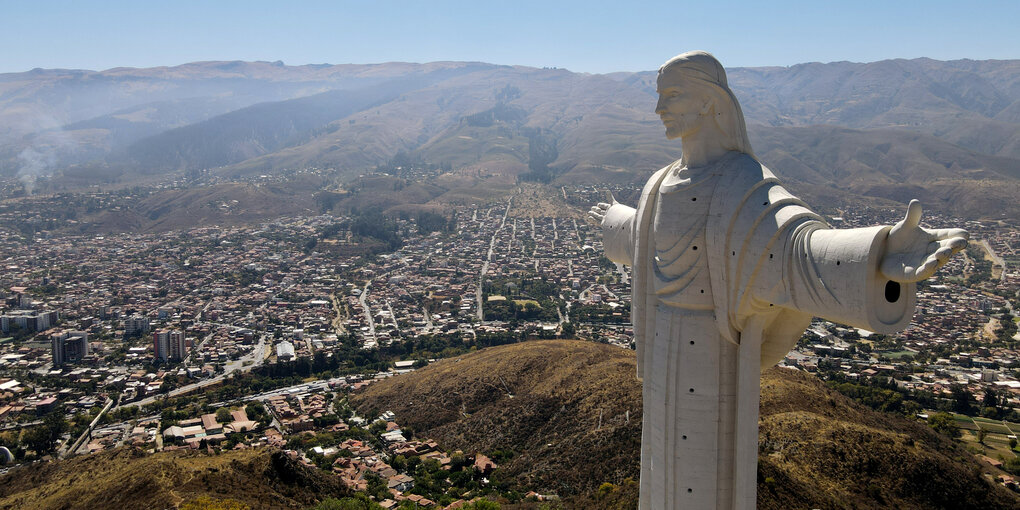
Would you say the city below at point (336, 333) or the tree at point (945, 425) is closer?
the tree at point (945, 425)

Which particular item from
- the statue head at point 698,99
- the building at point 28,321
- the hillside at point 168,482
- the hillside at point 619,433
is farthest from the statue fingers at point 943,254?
the building at point 28,321

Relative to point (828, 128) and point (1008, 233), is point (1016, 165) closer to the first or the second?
point (828, 128)

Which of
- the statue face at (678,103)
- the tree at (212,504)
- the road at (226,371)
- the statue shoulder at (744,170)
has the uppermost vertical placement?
the statue face at (678,103)

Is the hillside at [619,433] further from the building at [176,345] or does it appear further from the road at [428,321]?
the road at [428,321]

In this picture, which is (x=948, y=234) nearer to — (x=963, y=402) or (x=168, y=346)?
(x=963, y=402)

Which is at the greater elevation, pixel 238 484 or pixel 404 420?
pixel 238 484

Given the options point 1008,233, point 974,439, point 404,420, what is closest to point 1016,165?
point 1008,233

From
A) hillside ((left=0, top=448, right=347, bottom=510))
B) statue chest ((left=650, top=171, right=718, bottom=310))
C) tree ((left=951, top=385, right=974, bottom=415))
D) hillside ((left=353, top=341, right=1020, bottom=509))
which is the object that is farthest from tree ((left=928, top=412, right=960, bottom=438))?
statue chest ((left=650, top=171, right=718, bottom=310))

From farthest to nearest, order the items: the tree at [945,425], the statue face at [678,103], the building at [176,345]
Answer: the building at [176,345] → the tree at [945,425] → the statue face at [678,103]
